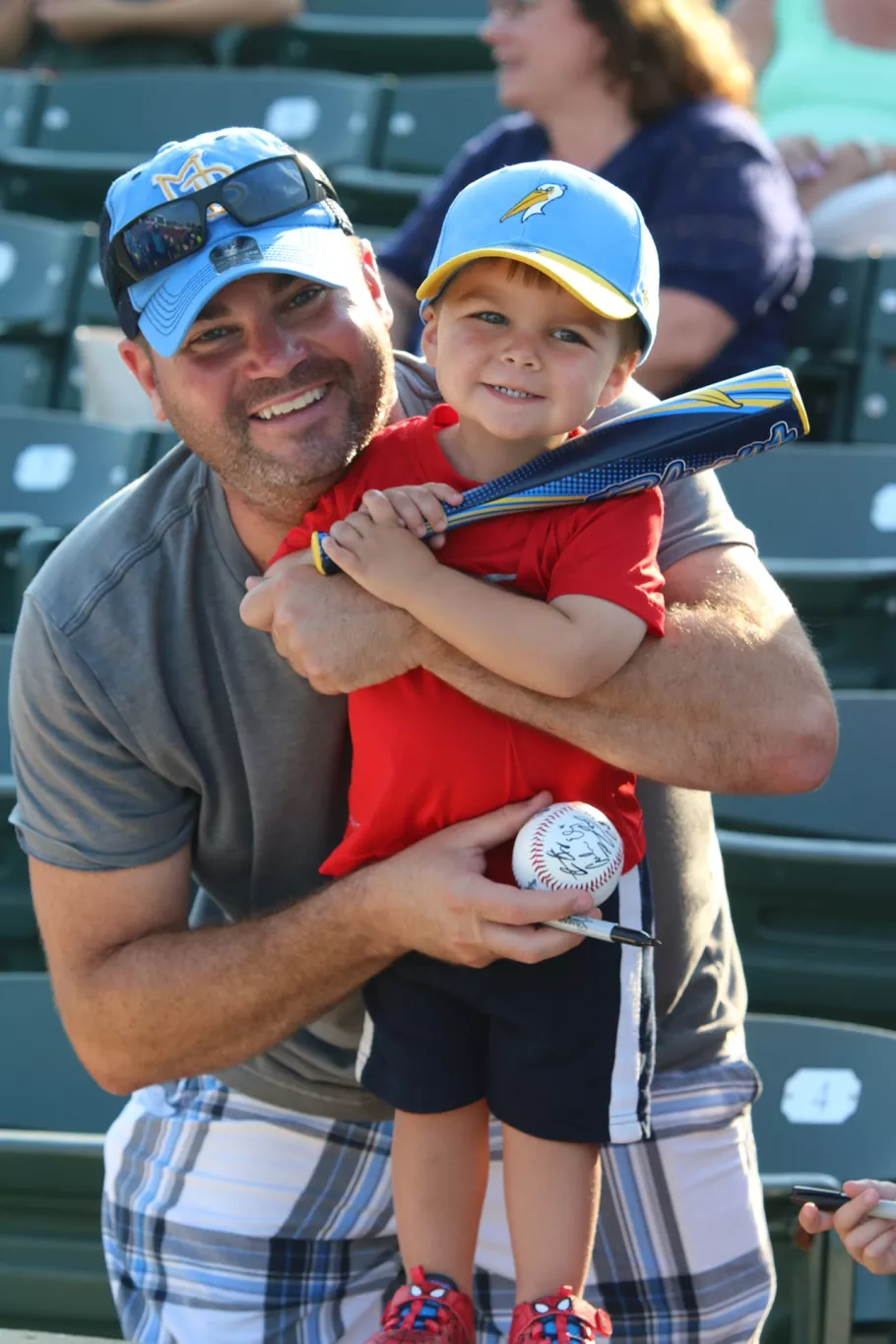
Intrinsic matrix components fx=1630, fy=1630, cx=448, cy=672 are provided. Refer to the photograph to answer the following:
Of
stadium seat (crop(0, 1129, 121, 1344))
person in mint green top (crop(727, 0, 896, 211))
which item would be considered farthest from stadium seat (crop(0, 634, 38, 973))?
person in mint green top (crop(727, 0, 896, 211))

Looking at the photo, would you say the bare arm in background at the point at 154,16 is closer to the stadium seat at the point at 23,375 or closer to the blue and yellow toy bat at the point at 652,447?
the stadium seat at the point at 23,375

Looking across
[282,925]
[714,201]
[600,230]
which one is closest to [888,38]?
[714,201]

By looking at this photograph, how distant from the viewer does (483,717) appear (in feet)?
5.64

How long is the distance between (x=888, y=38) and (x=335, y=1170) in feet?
11.3

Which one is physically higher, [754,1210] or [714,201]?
[714,201]

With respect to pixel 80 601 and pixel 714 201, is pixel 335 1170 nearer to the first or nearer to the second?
pixel 80 601

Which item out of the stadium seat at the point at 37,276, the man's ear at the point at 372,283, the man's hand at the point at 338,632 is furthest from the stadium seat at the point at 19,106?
the man's hand at the point at 338,632

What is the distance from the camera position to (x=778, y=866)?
252 cm

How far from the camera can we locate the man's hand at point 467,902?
64.2 inches

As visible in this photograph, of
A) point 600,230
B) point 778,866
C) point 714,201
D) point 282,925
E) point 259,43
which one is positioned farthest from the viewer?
point 259,43

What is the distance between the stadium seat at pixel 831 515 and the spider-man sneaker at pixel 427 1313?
6.00 feet

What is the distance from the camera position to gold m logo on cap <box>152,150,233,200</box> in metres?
1.90

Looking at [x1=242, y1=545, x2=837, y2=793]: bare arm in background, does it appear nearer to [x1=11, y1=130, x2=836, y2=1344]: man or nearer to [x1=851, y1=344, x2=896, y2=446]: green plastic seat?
[x1=11, y1=130, x2=836, y2=1344]: man
